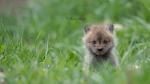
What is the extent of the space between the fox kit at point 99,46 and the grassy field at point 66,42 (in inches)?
7.1

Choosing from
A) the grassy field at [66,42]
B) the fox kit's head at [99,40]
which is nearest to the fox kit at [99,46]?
the fox kit's head at [99,40]

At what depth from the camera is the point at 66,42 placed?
42.9ft

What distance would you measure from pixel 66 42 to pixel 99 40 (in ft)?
9.65

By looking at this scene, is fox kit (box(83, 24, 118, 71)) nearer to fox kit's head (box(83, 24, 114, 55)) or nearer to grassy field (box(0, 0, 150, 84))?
fox kit's head (box(83, 24, 114, 55))

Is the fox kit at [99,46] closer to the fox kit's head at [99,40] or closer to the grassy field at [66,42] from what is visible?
the fox kit's head at [99,40]

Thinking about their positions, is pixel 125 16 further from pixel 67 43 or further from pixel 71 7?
pixel 67 43

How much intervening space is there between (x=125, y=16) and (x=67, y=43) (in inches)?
94.0

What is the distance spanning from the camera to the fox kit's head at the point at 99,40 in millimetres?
10102

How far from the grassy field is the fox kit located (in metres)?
0.18

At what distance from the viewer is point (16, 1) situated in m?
15.7

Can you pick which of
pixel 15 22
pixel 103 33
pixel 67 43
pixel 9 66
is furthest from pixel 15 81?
pixel 15 22

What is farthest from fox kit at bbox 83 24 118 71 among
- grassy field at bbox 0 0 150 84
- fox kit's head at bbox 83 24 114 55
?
grassy field at bbox 0 0 150 84

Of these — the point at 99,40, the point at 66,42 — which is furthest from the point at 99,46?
the point at 66,42

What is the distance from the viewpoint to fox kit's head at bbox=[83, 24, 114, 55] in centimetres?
1010
